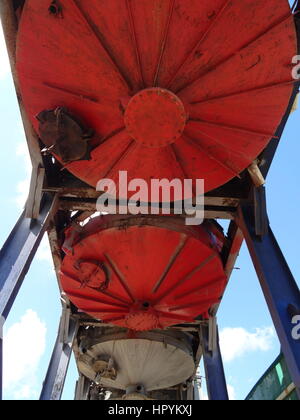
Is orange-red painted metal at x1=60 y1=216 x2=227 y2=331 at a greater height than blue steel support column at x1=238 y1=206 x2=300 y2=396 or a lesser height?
greater

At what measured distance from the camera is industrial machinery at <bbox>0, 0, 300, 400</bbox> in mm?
3875

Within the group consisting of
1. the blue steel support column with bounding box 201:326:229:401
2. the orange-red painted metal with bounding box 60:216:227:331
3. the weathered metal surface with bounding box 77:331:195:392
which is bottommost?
the blue steel support column with bounding box 201:326:229:401

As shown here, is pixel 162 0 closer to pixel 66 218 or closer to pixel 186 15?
pixel 186 15

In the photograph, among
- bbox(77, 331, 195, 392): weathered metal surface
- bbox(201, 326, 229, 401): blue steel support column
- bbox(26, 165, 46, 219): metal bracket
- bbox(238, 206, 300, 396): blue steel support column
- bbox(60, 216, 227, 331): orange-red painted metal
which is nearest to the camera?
bbox(238, 206, 300, 396): blue steel support column

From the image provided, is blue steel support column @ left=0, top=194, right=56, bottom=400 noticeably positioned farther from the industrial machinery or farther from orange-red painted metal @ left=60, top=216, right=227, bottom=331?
orange-red painted metal @ left=60, top=216, right=227, bottom=331

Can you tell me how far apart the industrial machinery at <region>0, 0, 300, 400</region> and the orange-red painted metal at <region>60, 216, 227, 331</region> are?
0.07 feet

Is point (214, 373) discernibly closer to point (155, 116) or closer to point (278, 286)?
point (278, 286)

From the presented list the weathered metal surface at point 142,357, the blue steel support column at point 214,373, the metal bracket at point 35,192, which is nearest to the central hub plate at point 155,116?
the metal bracket at point 35,192

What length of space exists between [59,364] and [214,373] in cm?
318

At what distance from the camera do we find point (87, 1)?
149 inches

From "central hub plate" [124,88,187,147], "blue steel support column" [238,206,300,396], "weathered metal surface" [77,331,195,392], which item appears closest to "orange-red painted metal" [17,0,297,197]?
"central hub plate" [124,88,187,147]

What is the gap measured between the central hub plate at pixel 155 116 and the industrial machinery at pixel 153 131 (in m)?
0.01

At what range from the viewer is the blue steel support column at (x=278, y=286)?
382 cm

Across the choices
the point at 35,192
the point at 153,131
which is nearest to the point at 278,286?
the point at 153,131
